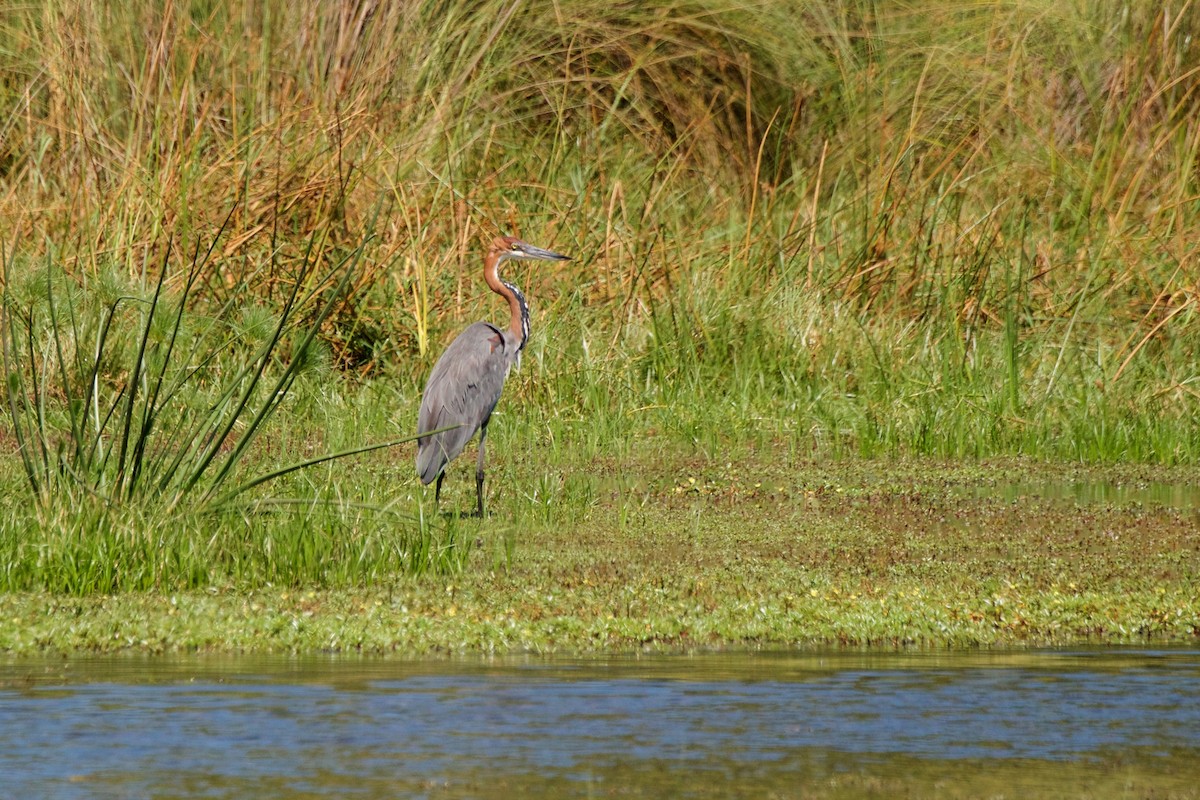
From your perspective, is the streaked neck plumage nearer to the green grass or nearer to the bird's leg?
the bird's leg

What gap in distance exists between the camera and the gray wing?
9164mm

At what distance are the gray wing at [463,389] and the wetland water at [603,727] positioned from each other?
3843 millimetres

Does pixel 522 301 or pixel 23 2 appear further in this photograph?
pixel 23 2

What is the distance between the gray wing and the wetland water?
3843 millimetres

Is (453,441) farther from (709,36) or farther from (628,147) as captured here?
(709,36)

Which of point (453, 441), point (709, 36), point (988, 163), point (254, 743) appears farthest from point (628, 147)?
point (254, 743)

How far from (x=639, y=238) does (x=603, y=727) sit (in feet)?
27.9

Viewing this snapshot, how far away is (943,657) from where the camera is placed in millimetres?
5457

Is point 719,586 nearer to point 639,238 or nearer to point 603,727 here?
point 603,727

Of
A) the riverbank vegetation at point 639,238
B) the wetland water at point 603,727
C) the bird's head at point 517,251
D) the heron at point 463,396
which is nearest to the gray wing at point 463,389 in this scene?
the heron at point 463,396

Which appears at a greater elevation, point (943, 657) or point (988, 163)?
point (988, 163)

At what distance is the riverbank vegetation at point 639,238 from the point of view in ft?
33.8

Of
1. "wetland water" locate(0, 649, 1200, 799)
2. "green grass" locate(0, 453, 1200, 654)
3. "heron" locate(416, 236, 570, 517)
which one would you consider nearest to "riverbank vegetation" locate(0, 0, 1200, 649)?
"green grass" locate(0, 453, 1200, 654)

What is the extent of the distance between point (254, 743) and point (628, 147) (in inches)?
400
